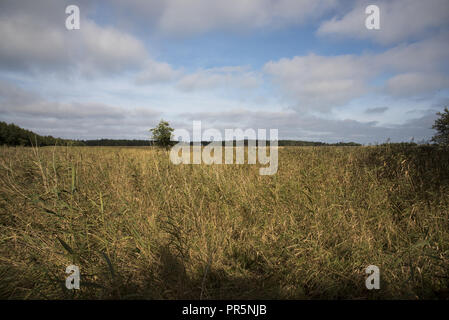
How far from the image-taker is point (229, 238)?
2311mm

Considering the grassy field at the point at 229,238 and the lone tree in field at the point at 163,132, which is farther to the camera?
the lone tree in field at the point at 163,132

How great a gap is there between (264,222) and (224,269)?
3.28 feet

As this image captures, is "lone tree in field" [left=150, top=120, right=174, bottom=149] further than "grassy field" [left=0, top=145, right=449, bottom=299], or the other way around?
"lone tree in field" [left=150, top=120, right=174, bottom=149]

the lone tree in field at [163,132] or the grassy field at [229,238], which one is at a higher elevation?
the lone tree in field at [163,132]

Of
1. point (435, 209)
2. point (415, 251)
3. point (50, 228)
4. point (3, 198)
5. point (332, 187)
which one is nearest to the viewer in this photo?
point (415, 251)

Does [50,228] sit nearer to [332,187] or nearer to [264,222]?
[264,222]

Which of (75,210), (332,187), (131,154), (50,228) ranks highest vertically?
(131,154)

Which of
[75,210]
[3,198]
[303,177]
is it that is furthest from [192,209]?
[3,198]

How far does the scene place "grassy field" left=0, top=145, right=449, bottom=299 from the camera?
6.01 feet

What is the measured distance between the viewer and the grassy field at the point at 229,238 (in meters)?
1.83

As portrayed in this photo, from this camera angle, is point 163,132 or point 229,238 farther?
point 163,132

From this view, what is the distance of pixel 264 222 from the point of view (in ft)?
9.04

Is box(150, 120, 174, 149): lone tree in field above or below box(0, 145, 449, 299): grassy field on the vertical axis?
above

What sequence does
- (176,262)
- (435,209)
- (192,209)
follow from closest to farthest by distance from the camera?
1. (176,262)
2. (192,209)
3. (435,209)
